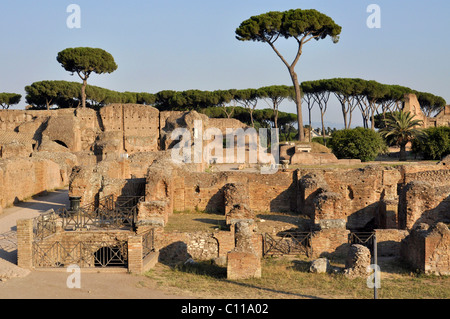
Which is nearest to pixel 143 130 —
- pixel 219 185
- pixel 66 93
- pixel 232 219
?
pixel 66 93

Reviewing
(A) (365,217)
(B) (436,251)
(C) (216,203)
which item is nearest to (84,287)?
(B) (436,251)

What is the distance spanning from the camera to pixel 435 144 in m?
37.6

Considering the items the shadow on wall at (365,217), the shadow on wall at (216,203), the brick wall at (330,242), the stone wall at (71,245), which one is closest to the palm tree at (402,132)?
the shadow on wall at (365,217)

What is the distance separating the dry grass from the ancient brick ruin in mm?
430

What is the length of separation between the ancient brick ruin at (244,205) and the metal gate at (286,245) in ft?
0.12

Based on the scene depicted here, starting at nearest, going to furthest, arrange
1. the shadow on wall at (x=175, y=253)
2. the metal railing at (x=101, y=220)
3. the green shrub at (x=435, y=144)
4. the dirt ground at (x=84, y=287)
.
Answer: the dirt ground at (x=84, y=287)
the shadow on wall at (x=175, y=253)
the metal railing at (x=101, y=220)
the green shrub at (x=435, y=144)

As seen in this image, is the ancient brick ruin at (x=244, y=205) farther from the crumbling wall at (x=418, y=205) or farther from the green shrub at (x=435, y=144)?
the green shrub at (x=435, y=144)

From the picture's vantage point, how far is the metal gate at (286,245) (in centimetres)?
1310

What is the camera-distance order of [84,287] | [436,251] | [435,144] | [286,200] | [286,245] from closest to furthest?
[84,287] → [436,251] → [286,245] → [286,200] → [435,144]

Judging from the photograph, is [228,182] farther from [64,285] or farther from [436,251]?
[64,285]

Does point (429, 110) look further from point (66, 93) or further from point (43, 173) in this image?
point (43, 173)

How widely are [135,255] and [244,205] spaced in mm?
5054

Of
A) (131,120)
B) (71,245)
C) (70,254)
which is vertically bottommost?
(70,254)
